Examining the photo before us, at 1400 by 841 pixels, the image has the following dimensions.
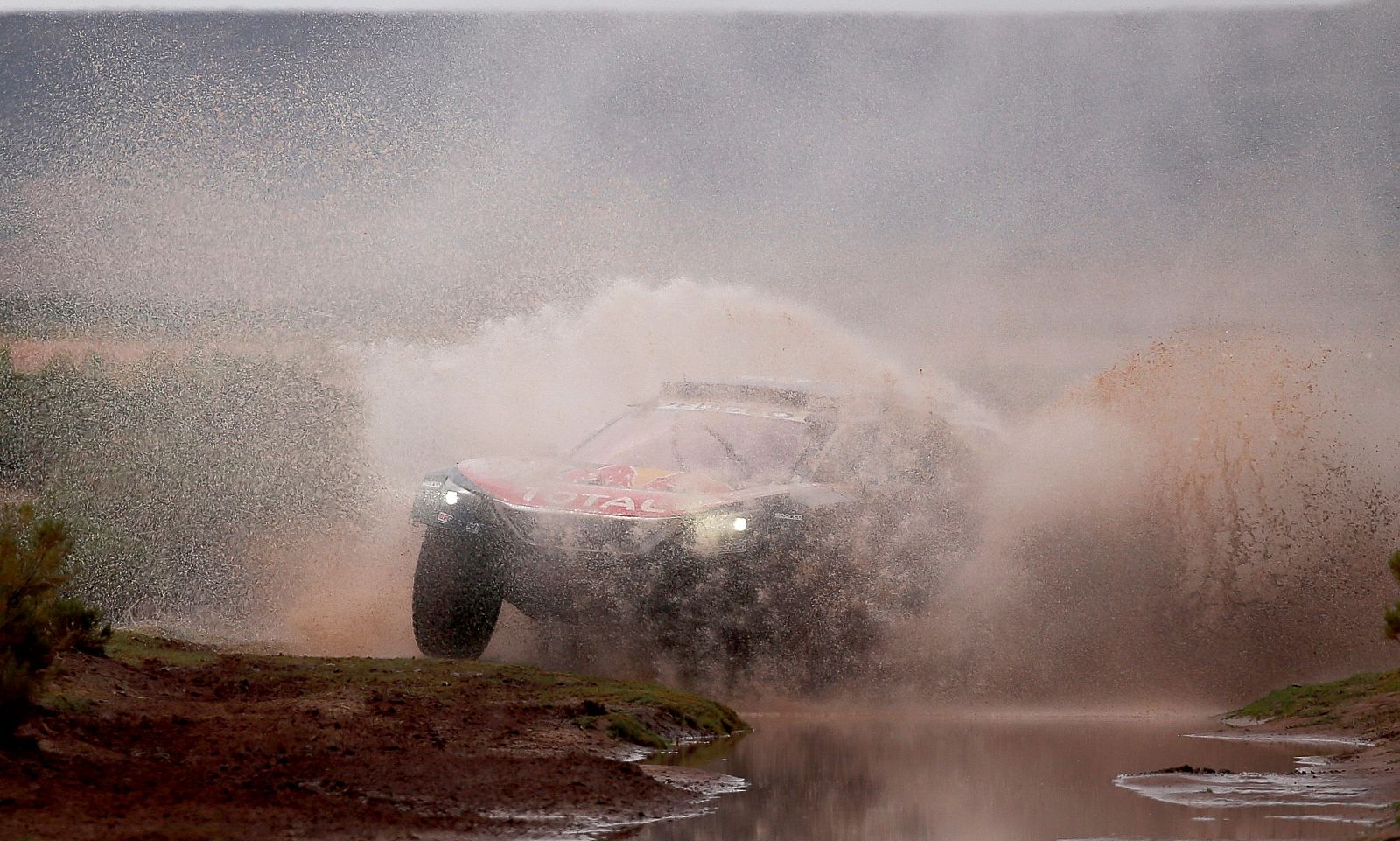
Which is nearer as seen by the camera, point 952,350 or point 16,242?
point 952,350

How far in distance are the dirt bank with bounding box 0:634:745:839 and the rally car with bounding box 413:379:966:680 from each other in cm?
61

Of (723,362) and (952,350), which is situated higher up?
(952,350)

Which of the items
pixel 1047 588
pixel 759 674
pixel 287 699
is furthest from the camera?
pixel 1047 588

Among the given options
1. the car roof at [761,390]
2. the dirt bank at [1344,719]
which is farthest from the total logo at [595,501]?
the dirt bank at [1344,719]

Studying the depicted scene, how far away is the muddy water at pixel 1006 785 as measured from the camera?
9109 mm

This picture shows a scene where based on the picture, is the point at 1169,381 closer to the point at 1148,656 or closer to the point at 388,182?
the point at 1148,656

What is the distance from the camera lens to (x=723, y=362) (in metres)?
19.7

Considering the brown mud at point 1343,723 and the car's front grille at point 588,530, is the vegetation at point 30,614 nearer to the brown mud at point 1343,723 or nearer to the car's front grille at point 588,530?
the car's front grille at point 588,530

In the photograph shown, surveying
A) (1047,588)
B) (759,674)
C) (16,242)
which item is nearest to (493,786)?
(759,674)

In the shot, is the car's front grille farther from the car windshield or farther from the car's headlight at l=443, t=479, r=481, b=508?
the car windshield

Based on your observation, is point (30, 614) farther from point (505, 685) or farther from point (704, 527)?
point (704, 527)

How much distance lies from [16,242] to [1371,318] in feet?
97.1

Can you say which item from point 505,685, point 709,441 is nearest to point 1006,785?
point 505,685

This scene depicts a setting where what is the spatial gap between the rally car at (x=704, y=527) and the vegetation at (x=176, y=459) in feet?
17.2
